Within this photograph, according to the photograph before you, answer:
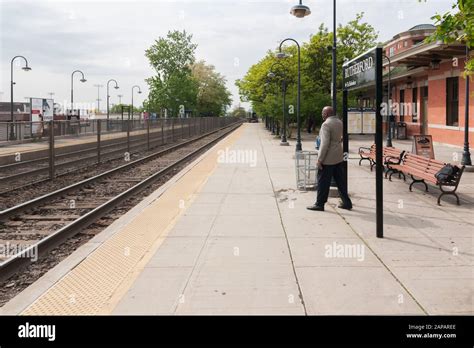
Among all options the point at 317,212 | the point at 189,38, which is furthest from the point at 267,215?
the point at 189,38

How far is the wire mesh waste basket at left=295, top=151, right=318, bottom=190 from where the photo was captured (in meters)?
11.3

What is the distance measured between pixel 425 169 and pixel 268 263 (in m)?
6.12

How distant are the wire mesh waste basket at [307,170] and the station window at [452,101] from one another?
1576 centimetres

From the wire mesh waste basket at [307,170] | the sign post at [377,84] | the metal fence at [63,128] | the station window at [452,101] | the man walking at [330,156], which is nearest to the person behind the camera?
the sign post at [377,84]

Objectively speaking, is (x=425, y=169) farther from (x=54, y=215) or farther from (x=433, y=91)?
(x=433, y=91)

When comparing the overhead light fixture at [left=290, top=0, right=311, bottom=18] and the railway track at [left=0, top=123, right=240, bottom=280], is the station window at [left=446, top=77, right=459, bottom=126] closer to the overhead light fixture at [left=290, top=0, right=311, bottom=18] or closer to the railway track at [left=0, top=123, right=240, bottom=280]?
the overhead light fixture at [left=290, top=0, right=311, bottom=18]

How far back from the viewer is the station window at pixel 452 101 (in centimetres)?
2420

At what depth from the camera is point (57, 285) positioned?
16.3ft

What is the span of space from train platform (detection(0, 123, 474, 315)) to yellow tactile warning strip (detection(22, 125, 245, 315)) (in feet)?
0.04

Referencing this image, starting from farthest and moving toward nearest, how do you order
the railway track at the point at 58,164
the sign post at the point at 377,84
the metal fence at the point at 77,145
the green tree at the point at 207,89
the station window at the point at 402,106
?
the green tree at the point at 207,89
the station window at the point at 402,106
the metal fence at the point at 77,145
the railway track at the point at 58,164
the sign post at the point at 377,84

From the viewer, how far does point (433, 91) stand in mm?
26750

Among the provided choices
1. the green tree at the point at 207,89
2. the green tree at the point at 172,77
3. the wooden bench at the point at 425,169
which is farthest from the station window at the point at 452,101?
the green tree at the point at 207,89

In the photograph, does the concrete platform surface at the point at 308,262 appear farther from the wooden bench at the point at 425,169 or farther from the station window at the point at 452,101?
the station window at the point at 452,101
